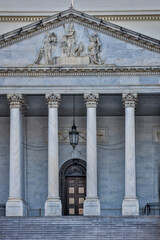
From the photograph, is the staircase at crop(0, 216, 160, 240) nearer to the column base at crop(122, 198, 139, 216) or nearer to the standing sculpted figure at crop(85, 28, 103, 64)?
the column base at crop(122, 198, 139, 216)

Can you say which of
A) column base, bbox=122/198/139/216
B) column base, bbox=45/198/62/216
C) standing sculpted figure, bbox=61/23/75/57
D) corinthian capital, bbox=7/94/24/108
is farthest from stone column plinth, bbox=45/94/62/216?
column base, bbox=122/198/139/216

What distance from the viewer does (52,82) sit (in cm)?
4944

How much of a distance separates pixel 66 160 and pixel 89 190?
6.71m

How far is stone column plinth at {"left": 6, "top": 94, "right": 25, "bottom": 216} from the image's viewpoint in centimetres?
4853

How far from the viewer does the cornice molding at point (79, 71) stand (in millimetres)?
49031

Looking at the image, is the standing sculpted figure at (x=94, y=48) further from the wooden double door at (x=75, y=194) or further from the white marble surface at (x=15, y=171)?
the wooden double door at (x=75, y=194)

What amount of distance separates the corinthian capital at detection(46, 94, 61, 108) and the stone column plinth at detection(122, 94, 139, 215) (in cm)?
402

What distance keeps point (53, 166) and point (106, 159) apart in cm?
711

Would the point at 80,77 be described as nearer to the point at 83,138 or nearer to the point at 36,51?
the point at 36,51

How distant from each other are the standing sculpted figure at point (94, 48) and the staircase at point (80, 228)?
9.86m

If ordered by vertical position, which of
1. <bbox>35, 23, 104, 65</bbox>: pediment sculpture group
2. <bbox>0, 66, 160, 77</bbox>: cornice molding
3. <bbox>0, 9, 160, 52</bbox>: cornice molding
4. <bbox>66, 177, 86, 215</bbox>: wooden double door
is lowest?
<bbox>66, 177, 86, 215</bbox>: wooden double door

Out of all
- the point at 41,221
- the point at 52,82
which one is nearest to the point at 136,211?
the point at 41,221

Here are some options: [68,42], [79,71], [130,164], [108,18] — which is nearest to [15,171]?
[130,164]

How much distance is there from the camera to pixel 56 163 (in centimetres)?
4891
